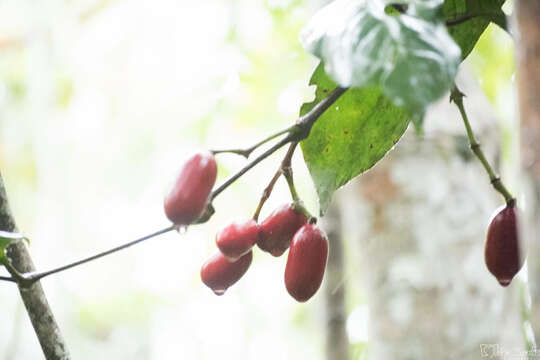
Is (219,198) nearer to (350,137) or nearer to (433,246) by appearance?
(433,246)

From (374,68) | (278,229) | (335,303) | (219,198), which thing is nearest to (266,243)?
(278,229)

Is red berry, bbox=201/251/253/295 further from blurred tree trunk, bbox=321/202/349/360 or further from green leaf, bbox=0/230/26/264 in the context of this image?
blurred tree trunk, bbox=321/202/349/360

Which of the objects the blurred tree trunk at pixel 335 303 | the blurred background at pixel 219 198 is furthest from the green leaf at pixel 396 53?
the blurred tree trunk at pixel 335 303

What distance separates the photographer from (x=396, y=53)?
1.21 feet

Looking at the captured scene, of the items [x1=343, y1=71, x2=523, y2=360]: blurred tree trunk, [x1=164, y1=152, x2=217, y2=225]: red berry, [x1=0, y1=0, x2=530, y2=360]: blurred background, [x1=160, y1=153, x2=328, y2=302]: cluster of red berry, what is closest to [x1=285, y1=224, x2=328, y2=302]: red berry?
[x1=160, y1=153, x2=328, y2=302]: cluster of red berry

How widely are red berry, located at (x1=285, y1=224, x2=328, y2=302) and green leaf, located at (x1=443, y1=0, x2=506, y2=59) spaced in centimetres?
22

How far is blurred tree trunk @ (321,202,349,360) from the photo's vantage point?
4.55 ft

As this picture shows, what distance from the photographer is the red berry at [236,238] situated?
0.54 metres

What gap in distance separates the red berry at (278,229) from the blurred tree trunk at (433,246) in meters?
1.00

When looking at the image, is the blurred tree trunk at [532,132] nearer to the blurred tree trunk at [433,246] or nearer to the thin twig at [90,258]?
the thin twig at [90,258]

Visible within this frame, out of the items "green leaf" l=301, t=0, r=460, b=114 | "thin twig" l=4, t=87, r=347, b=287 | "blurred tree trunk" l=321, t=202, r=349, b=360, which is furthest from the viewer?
"blurred tree trunk" l=321, t=202, r=349, b=360

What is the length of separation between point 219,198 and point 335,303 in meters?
2.61

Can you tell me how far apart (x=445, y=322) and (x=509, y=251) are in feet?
3.25

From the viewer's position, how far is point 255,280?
5.25 meters
